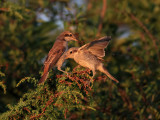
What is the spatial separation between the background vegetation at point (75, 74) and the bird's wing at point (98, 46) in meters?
0.35

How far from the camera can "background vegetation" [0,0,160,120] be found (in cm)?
331

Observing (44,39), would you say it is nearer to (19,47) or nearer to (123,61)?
(19,47)

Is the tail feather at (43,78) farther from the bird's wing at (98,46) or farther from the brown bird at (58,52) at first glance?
the bird's wing at (98,46)

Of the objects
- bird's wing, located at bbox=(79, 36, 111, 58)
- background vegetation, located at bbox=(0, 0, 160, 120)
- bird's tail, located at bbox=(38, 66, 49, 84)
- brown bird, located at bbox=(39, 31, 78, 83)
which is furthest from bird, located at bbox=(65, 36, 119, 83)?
bird's tail, located at bbox=(38, 66, 49, 84)

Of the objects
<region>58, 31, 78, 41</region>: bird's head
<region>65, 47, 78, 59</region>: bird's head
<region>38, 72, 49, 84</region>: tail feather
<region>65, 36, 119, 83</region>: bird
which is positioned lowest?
<region>38, 72, 49, 84</region>: tail feather

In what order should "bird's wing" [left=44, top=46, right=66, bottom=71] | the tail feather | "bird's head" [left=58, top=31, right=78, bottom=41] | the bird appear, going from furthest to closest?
1. "bird's head" [left=58, top=31, right=78, bottom=41]
2. "bird's wing" [left=44, top=46, right=66, bottom=71]
3. the bird
4. the tail feather

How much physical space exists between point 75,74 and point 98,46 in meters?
0.56

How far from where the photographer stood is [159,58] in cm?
573

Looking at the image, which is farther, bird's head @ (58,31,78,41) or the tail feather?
bird's head @ (58,31,78,41)

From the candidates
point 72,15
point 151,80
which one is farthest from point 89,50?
point 151,80

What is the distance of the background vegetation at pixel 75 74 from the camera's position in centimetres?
331

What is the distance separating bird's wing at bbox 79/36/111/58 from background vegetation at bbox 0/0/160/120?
0.35m

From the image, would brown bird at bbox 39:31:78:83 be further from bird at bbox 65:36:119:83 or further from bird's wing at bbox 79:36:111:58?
bird's wing at bbox 79:36:111:58

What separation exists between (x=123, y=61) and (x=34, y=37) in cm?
258
